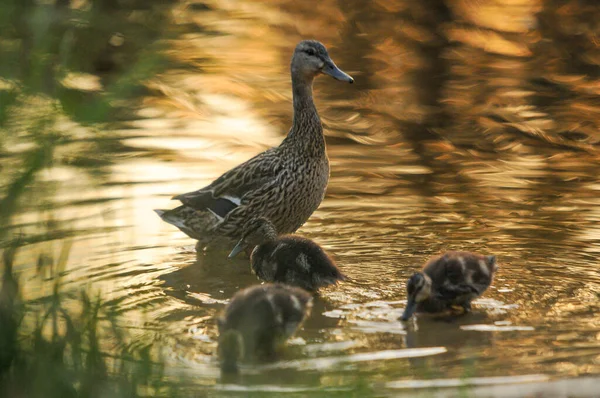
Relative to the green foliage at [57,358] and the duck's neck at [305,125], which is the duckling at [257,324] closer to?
the green foliage at [57,358]

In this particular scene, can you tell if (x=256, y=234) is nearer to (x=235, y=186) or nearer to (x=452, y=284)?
(x=235, y=186)

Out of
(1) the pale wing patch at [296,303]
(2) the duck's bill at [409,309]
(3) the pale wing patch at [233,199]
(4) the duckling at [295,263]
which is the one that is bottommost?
(2) the duck's bill at [409,309]

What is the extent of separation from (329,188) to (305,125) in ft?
3.06

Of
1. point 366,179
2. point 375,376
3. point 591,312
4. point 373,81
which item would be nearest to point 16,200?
point 375,376

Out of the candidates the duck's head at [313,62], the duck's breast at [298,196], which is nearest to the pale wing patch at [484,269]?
the duck's breast at [298,196]

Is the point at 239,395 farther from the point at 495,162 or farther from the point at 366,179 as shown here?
the point at 495,162

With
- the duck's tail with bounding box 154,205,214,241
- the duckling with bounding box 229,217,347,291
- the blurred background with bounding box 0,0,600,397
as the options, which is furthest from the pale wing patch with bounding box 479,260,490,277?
the duck's tail with bounding box 154,205,214,241

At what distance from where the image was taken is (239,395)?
4.39 metres

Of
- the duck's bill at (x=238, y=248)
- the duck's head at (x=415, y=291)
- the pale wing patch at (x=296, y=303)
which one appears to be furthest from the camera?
the duck's bill at (x=238, y=248)

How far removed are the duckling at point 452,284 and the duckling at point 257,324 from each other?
58 cm

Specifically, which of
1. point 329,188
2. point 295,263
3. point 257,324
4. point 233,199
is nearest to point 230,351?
point 257,324

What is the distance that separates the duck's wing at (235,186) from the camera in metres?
7.10

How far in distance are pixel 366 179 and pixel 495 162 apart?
1.09 metres

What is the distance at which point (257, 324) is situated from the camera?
4.84 m
